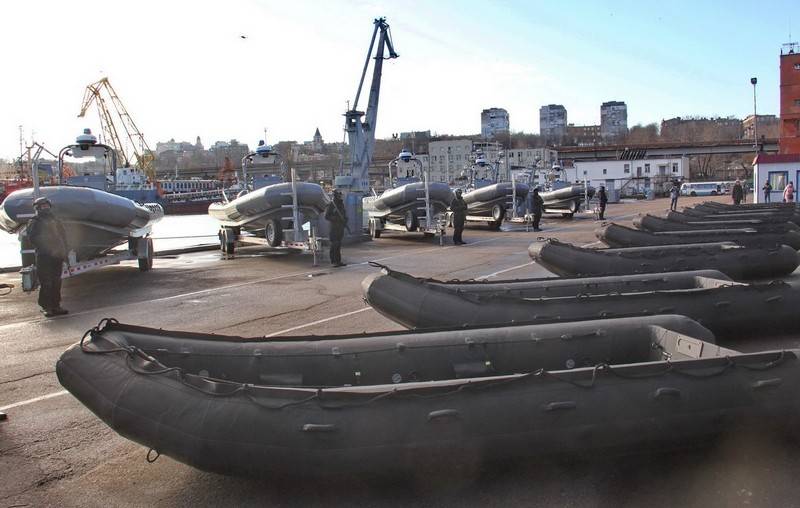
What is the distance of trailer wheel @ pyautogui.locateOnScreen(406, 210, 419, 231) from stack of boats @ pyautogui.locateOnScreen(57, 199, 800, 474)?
16.3 m

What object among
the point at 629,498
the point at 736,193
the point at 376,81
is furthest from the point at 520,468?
the point at 736,193

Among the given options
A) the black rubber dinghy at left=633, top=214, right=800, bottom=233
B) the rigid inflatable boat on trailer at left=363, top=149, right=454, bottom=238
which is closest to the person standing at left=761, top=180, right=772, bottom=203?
the rigid inflatable boat on trailer at left=363, top=149, right=454, bottom=238

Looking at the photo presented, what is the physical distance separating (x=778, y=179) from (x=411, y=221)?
58.7 ft

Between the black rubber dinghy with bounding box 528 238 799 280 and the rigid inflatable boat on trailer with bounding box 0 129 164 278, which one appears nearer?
the black rubber dinghy with bounding box 528 238 799 280

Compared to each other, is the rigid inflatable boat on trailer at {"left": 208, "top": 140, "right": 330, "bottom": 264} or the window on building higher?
the window on building

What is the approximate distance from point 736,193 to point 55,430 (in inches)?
1324

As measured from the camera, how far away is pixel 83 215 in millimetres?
11484

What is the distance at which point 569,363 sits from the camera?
4312mm

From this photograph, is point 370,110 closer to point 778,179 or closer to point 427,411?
point 778,179

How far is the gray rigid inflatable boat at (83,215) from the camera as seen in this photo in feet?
37.1

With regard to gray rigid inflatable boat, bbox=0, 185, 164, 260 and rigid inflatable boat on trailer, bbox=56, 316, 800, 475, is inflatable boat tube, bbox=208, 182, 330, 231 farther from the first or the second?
rigid inflatable boat on trailer, bbox=56, 316, 800, 475

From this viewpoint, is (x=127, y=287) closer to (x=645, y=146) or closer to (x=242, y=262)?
(x=242, y=262)

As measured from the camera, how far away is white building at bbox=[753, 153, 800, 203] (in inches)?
1059

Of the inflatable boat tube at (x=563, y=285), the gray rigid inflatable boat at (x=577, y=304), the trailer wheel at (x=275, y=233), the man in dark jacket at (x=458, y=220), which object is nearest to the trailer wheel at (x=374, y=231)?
the man in dark jacket at (x=458, y=220)
